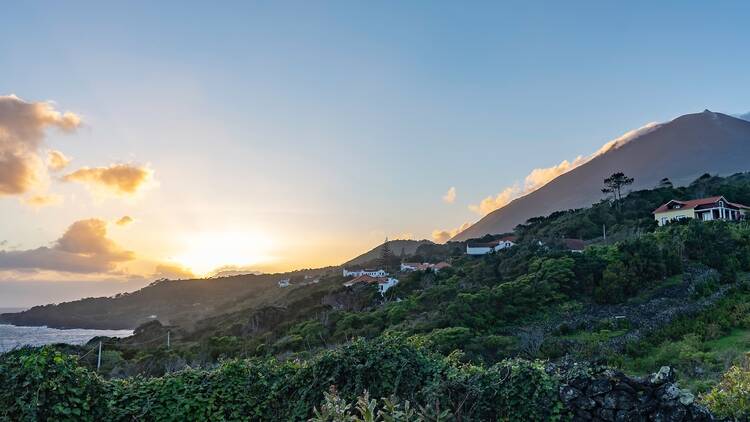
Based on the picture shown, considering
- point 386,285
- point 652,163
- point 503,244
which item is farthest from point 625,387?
point 652,163

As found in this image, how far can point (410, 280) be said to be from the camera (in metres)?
38.2

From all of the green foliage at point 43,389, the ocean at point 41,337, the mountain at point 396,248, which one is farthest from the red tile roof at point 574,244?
the mountain at point 396,248

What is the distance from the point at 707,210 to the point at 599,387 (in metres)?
39.8

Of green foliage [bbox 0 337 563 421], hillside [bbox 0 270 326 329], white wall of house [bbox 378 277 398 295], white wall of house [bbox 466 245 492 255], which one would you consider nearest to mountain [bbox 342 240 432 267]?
hillside [bbox 0 270 326 329]

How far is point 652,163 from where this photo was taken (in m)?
140

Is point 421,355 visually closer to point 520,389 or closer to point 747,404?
point 520,389

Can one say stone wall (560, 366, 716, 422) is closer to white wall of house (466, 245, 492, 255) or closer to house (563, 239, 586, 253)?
house (563, 239, 586, 253)

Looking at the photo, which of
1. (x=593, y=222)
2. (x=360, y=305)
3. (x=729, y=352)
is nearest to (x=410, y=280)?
(x=360, y=305)

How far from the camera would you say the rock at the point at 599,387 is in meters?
4.96

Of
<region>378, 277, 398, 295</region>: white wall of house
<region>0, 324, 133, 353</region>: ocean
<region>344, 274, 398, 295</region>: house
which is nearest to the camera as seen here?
<region>0, 324, 133, 353</region>: ocean

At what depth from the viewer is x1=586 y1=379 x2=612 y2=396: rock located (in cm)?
496

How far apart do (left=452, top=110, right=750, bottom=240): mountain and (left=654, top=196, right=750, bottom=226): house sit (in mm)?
82653

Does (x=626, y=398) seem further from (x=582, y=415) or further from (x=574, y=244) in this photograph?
(x=574, y=244)

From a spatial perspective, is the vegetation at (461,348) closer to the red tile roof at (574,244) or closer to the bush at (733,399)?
the bush at (733,399)
